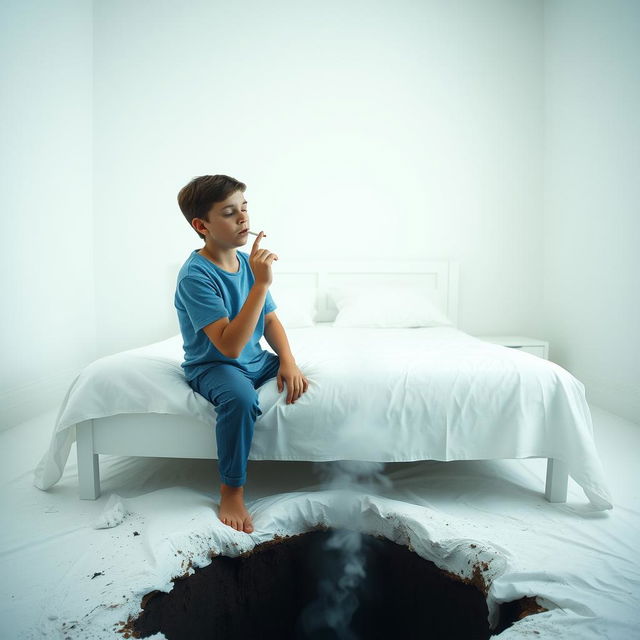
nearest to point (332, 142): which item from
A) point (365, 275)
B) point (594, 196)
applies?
point (365, 275)

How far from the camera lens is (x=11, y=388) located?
8.63 feet

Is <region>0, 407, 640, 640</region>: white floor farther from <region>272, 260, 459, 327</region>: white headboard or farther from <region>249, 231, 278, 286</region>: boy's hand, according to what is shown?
<region>272, 260, 459, 327</region>: white headboard

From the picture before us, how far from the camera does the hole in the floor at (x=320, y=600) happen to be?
45.8 inches

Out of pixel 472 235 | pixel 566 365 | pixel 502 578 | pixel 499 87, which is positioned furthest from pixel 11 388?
pixel 499 87

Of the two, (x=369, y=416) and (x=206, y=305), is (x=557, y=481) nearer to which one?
(x=369, y=416)

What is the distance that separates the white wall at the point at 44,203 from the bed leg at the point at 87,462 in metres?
1.11

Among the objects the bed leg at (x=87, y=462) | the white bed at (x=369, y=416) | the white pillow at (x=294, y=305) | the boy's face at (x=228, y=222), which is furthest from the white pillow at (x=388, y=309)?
the bed leg at (x=87, y=462)

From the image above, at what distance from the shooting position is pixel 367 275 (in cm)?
357

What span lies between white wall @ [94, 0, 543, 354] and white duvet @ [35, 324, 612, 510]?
2.04 meters

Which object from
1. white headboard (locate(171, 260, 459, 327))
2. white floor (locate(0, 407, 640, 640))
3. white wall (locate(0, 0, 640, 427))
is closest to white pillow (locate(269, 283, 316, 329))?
white headboard (locate(171, 260, 459, 327))

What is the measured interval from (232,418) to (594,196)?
2.62 m

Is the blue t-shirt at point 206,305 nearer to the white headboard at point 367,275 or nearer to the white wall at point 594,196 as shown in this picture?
the white headboard at point 367,275

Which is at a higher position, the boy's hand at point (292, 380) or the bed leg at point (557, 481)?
the boy's hand at point (292, 380)

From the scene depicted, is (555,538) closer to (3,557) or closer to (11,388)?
(3,557)
